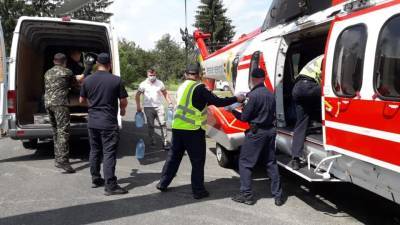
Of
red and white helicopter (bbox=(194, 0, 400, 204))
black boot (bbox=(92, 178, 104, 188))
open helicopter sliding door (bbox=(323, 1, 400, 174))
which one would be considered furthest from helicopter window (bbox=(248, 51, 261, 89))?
black boot (bbox=(92, 178, 104, 188))

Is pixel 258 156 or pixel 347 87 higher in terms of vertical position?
pixel 347 87

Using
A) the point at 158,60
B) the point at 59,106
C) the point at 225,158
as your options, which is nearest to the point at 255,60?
the point at 225,158

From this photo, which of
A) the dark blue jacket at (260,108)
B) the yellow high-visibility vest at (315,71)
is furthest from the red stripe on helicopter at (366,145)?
the yellow high-visibility vest at (315,71)

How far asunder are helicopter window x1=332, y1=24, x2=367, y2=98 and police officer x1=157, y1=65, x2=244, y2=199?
1421 millimetres

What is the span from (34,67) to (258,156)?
583 centimetres

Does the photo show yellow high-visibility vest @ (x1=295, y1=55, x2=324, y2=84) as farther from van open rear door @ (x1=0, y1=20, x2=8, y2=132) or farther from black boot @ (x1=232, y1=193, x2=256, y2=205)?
van open rear door @ (x1=0, y1=20, x2=8, y2=132)

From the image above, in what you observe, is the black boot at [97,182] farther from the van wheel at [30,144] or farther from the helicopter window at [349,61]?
the helicopter window at [349,61]

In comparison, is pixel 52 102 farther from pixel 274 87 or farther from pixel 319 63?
pixel 319 63

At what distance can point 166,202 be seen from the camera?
5391 mm

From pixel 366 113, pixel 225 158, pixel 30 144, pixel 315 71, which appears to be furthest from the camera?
pixel 30 144

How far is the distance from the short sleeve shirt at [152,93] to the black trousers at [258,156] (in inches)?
154

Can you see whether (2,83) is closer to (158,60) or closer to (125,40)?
(125,40)

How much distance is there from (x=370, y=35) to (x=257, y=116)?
176 centimetres

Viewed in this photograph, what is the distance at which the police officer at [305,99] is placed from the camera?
539cm
